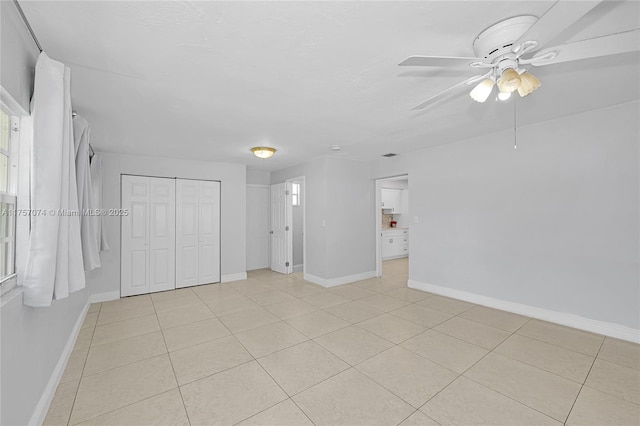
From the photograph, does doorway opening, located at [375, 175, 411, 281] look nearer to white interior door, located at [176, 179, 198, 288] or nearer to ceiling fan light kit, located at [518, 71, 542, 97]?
white interior door, located at [176, 179, 198, 288]

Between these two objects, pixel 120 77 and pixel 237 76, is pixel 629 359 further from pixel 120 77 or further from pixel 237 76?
pixel 120 77

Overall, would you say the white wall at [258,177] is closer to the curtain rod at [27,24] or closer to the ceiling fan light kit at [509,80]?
the curtain rod at [27,24]

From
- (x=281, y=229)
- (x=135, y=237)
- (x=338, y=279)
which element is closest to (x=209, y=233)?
(x=135, y=237)

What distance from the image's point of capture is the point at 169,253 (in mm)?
4973

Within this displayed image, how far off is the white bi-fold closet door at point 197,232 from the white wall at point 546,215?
4072 mm

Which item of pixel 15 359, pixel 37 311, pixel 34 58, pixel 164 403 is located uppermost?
pixel 34 58

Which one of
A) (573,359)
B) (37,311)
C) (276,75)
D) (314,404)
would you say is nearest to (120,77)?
(276,75)

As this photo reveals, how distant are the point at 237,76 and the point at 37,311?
2164mm

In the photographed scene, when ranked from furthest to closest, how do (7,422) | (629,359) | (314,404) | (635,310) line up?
(635,310) < (629,359) < (314,404) < (7,422)

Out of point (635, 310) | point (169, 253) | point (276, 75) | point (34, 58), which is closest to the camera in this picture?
point (34, 58)

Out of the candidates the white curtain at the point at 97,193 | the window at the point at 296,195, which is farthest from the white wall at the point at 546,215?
the white curtain at the point at 97,193

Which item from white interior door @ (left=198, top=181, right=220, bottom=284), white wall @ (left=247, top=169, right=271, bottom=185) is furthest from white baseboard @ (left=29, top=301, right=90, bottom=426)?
white wall @ (left=247, top=169, right=271, bottom=185)

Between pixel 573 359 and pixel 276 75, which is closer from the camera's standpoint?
pixel 276 75

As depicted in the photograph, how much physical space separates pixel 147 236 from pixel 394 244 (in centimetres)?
621
